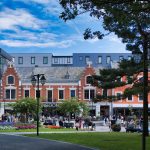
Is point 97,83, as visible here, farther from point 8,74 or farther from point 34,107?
point 8,74

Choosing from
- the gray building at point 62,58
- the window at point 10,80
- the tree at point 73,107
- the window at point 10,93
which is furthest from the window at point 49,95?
the gray building at point 62,58

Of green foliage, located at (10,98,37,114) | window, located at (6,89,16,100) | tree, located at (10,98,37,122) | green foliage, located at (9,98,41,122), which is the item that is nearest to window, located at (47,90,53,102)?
window, located at (6,89,16,100)

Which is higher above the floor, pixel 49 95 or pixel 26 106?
pixel 49 95

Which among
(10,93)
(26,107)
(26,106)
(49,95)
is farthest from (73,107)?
(10,93)

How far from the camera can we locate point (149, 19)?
2353 centimetres

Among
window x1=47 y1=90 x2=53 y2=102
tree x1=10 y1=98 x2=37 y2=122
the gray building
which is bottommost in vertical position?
tree x1=10 y1=98 x2=37 y2=122

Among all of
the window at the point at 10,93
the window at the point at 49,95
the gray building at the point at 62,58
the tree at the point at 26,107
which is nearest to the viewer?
the tree at the point at 26,107

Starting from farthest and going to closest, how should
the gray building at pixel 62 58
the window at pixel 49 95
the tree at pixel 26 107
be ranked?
1. the gray building at pixel 62 58
2. the window at pixel 49 95
3. the tree at pixel 26 107

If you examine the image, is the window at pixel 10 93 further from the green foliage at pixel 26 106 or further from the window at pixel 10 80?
the green foliage at pixel 26 106

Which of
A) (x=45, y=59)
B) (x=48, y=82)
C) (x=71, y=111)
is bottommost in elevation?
(x=71, y=111)

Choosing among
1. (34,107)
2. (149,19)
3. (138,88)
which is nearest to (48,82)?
(34,107)

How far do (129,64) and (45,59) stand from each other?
91.3 metres

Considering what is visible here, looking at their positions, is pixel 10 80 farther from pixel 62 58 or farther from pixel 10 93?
pixel 62 58

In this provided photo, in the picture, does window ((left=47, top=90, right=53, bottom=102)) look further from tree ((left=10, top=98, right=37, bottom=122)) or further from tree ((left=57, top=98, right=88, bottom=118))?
tree ((left=10, top=98, right=37, bottom=122))
